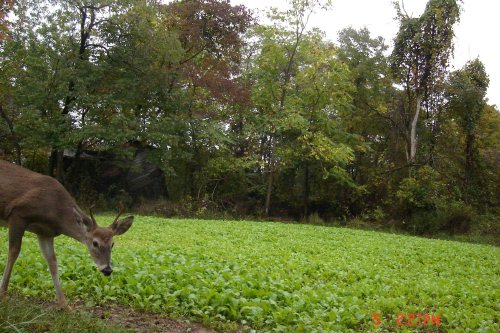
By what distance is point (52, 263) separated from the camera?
16.8ft

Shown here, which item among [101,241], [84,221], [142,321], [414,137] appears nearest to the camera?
[101,241]

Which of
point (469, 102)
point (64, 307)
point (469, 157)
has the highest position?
point (469, 102)

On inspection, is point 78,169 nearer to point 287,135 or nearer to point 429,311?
point 287,135

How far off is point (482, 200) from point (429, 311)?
2246cm

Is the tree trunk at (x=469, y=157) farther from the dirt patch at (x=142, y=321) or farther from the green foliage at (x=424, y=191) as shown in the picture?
the dirt patch at (x=142, y=321)

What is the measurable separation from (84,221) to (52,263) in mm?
581

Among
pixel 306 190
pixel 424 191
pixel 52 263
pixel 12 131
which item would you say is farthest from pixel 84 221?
pixel 306 190

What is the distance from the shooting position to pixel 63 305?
16.1 ft

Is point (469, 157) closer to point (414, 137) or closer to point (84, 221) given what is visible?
point (414, 137)

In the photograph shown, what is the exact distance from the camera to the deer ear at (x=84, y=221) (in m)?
5.10

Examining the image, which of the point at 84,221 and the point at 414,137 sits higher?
the point at 414,137

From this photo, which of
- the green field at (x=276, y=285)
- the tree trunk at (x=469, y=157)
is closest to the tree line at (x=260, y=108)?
the tree trunk at (x=469, y=157)
